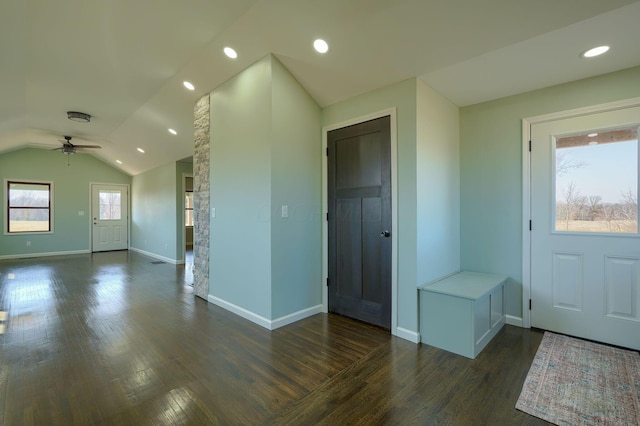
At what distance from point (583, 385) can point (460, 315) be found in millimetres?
877

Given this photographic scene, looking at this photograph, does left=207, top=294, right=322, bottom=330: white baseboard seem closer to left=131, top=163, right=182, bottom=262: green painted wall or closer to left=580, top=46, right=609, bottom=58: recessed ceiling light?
left=580, top=46, right=609, bottom=58: recessed ceiling light

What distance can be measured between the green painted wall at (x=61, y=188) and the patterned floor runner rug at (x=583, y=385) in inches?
435

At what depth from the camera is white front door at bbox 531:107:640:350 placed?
2.66 meters

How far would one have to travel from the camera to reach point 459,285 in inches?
115

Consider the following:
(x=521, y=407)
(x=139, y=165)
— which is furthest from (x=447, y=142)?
(x=139, y=165)

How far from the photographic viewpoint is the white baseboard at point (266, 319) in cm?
320

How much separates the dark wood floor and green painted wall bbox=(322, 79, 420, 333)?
0.35 m

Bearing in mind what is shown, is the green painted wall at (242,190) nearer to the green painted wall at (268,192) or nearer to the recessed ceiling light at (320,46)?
the green painted wall at (268,192)

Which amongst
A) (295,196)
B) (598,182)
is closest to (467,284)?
(598,182)

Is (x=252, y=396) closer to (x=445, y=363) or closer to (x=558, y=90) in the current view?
(x=445, y=363)

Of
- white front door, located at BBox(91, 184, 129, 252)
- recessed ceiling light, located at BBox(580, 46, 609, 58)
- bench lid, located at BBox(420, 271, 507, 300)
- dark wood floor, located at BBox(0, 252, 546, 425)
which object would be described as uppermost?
recessed ceiling light, located at BBox(580, 46, 609, 58)

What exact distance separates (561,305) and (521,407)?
1.62 m

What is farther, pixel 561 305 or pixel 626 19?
pixel 561 305

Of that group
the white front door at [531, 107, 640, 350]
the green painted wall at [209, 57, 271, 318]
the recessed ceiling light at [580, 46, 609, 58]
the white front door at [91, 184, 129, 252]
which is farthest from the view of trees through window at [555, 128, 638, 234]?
the white front door at [91, 184, 129, 252]
